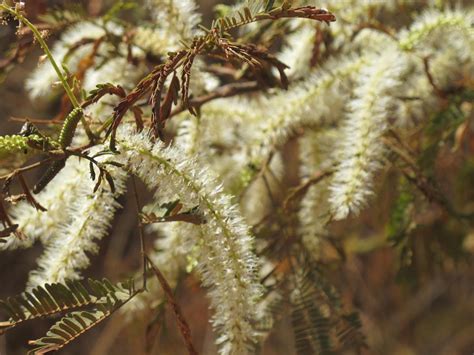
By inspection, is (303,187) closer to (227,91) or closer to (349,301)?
(227,91)

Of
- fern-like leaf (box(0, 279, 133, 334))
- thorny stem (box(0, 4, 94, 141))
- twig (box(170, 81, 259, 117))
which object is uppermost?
twig (box(170, 81, 259, 117))

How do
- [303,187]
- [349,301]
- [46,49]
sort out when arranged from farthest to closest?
[349,301]
[303,187]
[46,49]

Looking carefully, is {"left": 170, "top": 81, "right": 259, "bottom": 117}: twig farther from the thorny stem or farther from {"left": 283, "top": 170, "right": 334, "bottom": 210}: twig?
the thorny stem

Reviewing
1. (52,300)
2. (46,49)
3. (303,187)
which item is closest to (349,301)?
(303,187)

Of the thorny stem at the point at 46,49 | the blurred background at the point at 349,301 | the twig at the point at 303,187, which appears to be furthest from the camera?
the blurred background at the point at 349,301

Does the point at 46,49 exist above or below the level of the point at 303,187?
above

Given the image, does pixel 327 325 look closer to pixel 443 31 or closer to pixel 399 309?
pixel 443 31

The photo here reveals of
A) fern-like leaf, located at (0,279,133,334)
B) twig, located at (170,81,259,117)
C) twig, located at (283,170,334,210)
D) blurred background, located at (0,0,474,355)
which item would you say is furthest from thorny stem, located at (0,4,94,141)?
blurred background, located at (0,0,474,355)

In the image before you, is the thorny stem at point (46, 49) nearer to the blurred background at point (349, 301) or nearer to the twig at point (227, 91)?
the twig at point (227, 91)

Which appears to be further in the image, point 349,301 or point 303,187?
point 349,301

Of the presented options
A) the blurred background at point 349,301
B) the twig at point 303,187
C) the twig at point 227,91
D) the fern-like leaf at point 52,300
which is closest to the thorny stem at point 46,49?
the fern-like leaf at point 52,300

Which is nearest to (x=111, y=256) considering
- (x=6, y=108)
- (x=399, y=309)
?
(x=6, y=108)
